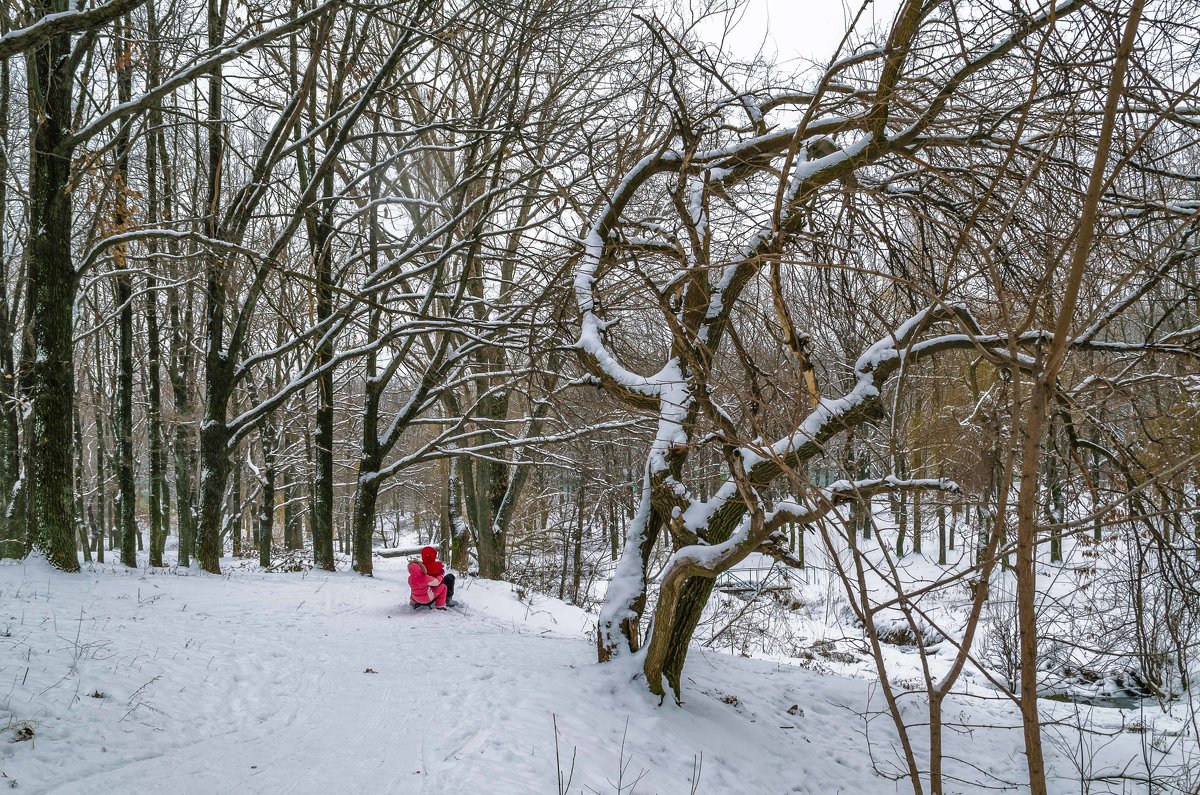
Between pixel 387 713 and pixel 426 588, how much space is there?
11.9 ft

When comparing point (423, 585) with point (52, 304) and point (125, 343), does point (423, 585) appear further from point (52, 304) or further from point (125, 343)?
point (125, 343)

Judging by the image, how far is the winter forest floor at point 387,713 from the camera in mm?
3533

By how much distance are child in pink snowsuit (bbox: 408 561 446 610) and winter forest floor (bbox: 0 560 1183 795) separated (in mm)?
718

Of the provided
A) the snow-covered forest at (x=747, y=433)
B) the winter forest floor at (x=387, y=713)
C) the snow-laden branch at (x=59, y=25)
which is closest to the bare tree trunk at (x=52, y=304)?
the snow-covered forest at (x=747, y=433)

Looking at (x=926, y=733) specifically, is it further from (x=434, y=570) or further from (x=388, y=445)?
(x=388, y=445)

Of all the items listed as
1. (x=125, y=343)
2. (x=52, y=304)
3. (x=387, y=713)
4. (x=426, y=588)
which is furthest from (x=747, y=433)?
(x=125, y=343)

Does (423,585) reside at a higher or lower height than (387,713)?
higher

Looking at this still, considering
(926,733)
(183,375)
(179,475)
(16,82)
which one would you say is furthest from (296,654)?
(179,475)

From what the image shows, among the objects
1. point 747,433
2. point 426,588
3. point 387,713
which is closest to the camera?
point 387,713

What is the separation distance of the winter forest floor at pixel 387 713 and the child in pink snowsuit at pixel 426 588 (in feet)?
2.35

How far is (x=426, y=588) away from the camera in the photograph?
→ 808 cm

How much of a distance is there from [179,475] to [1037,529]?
795 inches

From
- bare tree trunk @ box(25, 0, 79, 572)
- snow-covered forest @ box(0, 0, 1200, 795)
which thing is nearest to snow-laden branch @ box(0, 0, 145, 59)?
snow-covered forest @ box(0, 0, 1200, 795)

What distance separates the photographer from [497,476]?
13.9m
